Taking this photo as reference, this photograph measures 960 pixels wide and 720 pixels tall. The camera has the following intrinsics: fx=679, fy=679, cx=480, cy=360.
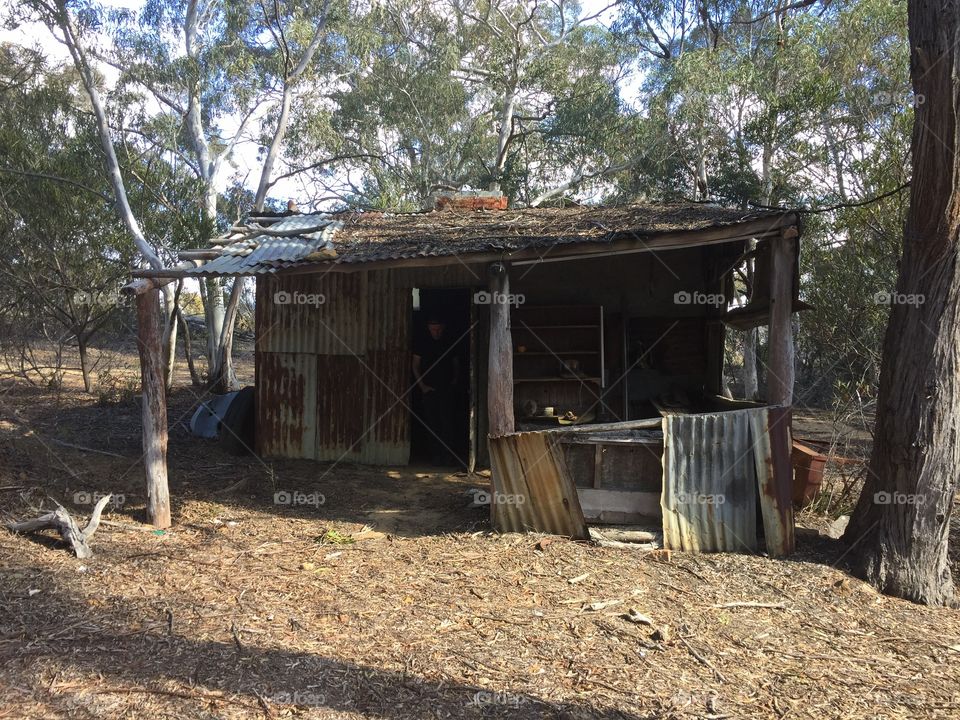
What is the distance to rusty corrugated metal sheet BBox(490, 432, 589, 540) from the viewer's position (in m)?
6.46

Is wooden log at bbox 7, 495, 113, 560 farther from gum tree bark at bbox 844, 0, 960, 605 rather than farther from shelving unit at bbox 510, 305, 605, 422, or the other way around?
gum tree bark at bbox 844, 0, 960, 605

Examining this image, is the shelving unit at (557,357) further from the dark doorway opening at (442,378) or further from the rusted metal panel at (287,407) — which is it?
the rusted metal panel at (287,407)

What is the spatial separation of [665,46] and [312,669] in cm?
2353

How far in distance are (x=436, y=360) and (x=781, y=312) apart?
5.30m

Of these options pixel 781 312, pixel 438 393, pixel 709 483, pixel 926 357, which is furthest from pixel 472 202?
pixel 926 357

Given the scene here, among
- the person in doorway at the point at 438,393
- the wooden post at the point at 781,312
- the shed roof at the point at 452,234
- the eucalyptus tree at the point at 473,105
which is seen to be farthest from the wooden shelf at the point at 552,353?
the eucalyptus tree at the point at 473,105

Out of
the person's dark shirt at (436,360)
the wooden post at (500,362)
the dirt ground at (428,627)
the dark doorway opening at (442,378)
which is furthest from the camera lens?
the person's dark shirt at (436,360)

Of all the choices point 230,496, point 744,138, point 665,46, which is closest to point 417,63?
point 665,46

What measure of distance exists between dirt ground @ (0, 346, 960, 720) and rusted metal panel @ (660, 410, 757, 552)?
0.26 metres

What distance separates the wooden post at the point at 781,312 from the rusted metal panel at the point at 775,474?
0.36m

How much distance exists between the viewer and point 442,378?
10227mm

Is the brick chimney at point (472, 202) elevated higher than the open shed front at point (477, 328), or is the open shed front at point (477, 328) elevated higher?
the brick chimney at point (472, 202)

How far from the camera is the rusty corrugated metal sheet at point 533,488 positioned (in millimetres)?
6457

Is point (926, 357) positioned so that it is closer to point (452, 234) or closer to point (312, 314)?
point (452, 234)
